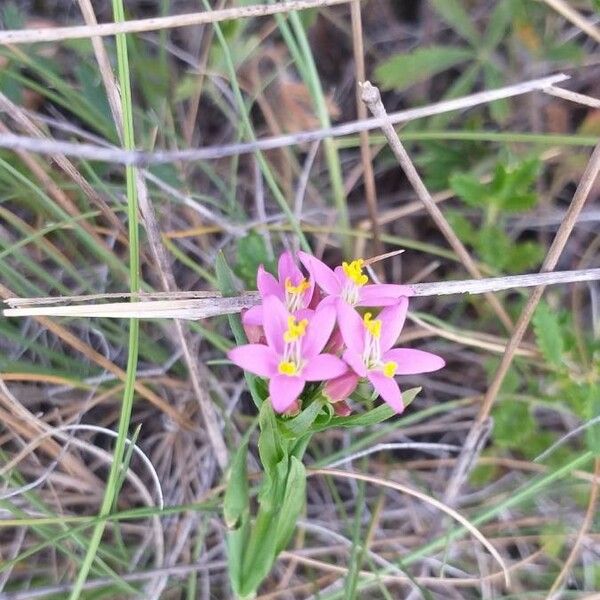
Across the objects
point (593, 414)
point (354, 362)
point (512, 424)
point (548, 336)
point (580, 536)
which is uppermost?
point (354, 362)

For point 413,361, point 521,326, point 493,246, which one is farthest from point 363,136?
point 413,361

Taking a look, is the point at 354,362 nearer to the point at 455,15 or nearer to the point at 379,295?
the point at 379,295

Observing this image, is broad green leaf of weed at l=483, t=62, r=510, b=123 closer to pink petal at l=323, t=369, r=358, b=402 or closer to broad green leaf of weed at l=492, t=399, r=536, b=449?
broad green leaf of weed at l=492, t=399, r=536, b=449

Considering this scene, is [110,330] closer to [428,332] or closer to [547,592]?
[428,332]

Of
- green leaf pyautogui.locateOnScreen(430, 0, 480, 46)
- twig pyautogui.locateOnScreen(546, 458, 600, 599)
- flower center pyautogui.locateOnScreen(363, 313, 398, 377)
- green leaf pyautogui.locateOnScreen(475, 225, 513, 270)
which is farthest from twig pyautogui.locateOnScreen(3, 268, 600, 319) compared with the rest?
green leaf pyautogui.locateOnScreen(430, 0, 480, 46)

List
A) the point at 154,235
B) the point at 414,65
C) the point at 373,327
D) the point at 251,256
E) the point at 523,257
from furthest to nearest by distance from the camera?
the point at 414,65 → the point at 523,257 → the point at 251,256 → the point at 154,235 → the point at 373,327

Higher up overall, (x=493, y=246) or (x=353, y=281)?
(x=353, y=281)

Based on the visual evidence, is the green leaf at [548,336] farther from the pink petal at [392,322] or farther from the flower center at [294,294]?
the flower center at [294,294]
